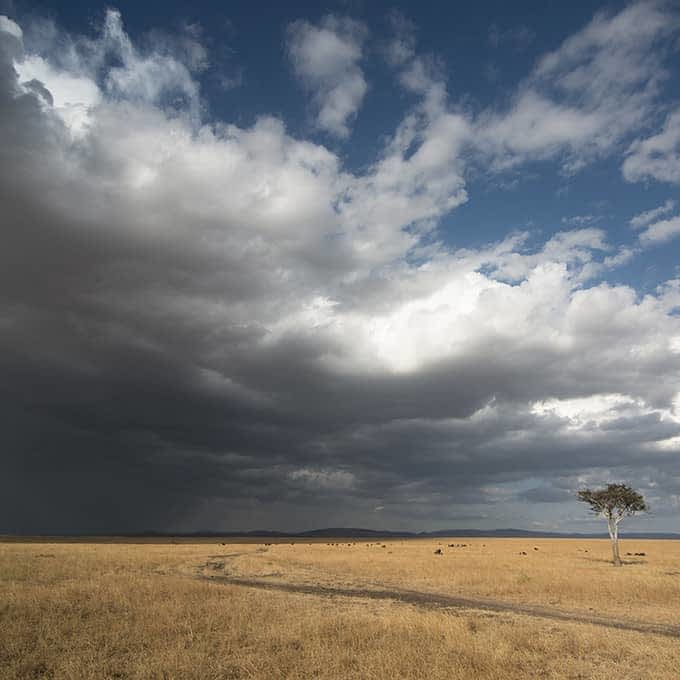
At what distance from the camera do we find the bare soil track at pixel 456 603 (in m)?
23.2

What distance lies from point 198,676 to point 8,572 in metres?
27.7

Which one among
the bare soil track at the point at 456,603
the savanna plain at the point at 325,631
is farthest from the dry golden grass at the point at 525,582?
the bare soil track at the point at 456,603

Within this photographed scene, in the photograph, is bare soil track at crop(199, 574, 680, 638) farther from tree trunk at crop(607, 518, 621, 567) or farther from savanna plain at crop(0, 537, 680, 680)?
tree trunk at crop(607, 518, 621, 567)

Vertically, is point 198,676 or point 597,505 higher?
point 597,505

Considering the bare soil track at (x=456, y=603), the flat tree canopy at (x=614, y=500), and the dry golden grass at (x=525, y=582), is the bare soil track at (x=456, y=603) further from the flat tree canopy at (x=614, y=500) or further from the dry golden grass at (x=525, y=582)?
the flat tree canopy at (x=614, y=500)

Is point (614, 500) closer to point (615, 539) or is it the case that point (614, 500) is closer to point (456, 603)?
point (615, 539)

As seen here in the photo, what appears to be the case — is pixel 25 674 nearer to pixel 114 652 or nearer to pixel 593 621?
pixel 114 652

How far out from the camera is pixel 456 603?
2916cm

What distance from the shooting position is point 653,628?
22.7 m

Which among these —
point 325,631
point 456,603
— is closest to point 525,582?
point 456,603

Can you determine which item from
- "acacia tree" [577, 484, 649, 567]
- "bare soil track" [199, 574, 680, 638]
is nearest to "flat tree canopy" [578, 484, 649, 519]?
"acacia tree" [577, 484, 649, 567]

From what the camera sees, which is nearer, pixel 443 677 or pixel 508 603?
pixel 443 677

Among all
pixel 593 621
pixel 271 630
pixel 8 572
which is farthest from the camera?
pixel 8 572

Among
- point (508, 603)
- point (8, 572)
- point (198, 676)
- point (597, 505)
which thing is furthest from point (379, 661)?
point (597, 505)
